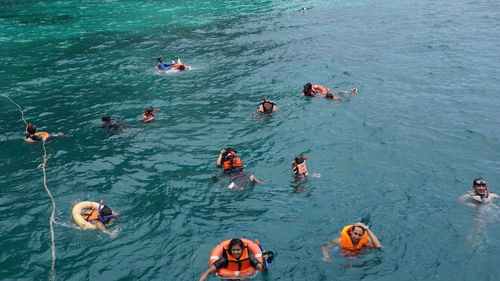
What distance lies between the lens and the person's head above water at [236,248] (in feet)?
31.5

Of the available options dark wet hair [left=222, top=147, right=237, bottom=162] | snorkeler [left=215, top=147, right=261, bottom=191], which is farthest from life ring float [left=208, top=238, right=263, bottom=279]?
dark wet hair [left=222, top=147, right=237, bottom=162]

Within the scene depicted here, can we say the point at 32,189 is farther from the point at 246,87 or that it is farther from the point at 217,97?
the point at 246,87

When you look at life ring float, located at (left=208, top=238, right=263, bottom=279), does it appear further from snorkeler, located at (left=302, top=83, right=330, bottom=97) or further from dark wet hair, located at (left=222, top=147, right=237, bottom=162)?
snorkeler, located at (left=302, top=83, right=330, bottom=97)

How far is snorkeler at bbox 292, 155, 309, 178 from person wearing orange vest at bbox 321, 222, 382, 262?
3.11 m

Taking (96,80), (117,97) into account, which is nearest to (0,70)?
(96,80)

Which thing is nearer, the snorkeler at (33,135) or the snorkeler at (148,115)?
the snorkeler at (33,135)

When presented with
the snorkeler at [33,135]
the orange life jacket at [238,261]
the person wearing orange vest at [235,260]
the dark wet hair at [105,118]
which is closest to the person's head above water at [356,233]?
the person wearing orange vest at [235,260]

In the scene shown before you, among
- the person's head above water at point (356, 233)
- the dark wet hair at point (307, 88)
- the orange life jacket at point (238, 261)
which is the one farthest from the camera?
the dark wet hair at point (307, 88)

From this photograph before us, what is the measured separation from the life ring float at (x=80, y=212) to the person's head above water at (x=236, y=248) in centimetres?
441

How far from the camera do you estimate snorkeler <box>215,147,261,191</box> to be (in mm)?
13328

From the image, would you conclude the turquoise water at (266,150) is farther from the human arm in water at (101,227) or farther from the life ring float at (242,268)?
the life ring float at (242,268)

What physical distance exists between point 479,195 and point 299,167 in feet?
17.5

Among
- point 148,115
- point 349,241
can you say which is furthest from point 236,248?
point 148,115

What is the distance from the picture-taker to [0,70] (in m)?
27.0
